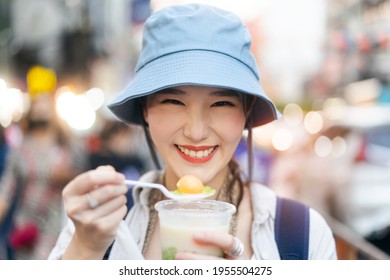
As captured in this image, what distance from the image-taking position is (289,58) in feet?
15.9

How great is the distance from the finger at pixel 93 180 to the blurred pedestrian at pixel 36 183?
1.15m

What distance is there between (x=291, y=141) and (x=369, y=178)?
738 millimetres

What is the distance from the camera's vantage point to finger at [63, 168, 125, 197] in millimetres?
970

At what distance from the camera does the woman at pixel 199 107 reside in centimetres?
118

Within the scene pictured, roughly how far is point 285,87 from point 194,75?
11.7ft

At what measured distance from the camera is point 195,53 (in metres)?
1.20

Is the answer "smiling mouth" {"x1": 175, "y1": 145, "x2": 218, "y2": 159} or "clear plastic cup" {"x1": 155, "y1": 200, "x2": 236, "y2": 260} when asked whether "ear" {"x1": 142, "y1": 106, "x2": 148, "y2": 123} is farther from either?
"clear plastic cup" {"x1": 155, "y1": 200, "x2": 236, "y2": 260}

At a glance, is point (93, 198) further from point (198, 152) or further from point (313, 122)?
point (313, 122)

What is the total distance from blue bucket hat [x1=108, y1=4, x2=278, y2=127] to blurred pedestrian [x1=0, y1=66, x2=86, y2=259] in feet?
3.64

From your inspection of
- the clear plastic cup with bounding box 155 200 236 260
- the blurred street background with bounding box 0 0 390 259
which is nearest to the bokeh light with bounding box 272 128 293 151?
the blurred street background with bounding box 0 0 390 259

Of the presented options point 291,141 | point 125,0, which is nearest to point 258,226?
point 291,141

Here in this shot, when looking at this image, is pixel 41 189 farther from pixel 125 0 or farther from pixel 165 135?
pixel 125 0

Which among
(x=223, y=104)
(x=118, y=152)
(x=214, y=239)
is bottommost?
(x=118, y=152)

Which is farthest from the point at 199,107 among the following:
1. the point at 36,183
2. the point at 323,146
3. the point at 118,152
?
the point at 118,152
